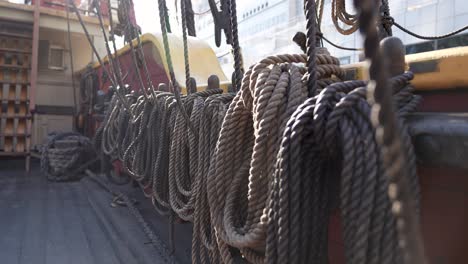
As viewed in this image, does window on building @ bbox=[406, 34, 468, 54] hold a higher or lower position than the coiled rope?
higher

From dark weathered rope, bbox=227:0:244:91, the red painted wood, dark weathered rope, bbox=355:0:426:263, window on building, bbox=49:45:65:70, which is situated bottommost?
dark weathered rope, bbox=355:0:426:263

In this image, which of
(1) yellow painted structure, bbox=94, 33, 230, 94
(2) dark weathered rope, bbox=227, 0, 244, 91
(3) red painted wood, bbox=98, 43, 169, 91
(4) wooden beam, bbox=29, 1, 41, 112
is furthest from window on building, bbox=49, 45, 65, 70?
(2) dark weathered rope, bbox=227, 0, 244, 91

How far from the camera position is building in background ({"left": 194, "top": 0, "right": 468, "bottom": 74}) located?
5824mm

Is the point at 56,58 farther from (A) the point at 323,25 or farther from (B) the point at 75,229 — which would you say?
(A) the point at 323,25

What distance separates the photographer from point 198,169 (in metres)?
1.26

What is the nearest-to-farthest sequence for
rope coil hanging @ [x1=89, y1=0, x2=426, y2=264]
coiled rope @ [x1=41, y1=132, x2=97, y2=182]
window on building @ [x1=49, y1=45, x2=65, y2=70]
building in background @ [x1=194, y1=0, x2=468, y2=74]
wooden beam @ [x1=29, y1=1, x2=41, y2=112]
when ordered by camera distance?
rope coil hanging @ [x1=89, y1=0, x2=426, y2=264]
coiled rope @ [x1=41, y1=132, x2=97, y2=182]
wooden beam @ [x1=29, y1=1, x2=41, y2=112]
window on building @ [x1=49, y1=45, x2=65, y2=70]
building in background @ [x1=194, y1=0, x2=468, y2=74]

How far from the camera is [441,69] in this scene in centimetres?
77

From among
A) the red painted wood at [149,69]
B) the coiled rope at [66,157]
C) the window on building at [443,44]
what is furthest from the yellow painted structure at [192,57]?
the window on building at [443,44]

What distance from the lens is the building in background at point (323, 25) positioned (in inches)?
229

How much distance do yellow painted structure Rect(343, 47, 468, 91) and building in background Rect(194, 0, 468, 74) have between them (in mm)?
A: 1712

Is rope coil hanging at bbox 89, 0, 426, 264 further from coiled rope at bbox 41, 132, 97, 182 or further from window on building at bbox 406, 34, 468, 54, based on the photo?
window on building at bbox 406, 34, 468, 54

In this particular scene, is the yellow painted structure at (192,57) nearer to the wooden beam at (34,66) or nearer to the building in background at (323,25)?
the building in background at (323,25)

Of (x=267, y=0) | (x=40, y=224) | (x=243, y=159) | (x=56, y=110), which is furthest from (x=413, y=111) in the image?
(x=267, y=0)

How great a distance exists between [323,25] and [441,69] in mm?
7559
